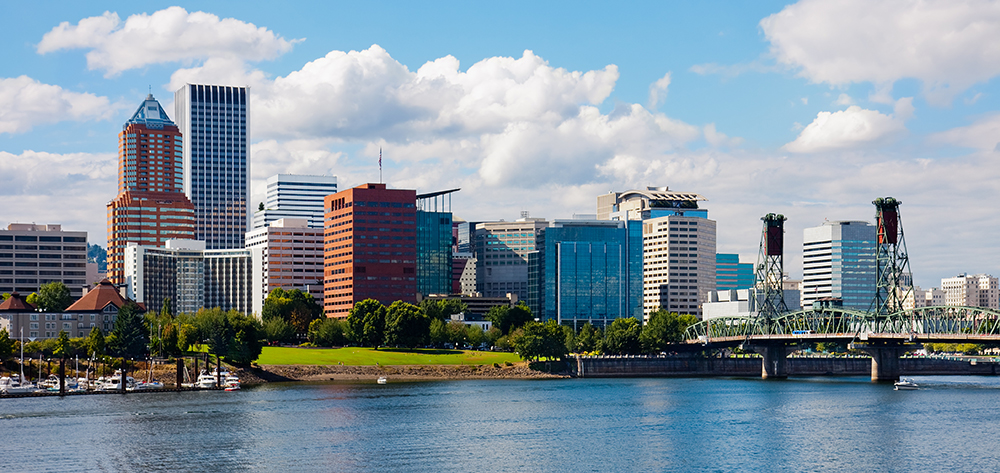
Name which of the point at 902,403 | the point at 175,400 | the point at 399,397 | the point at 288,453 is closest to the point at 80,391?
the point at 175,400

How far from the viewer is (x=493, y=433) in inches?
5049

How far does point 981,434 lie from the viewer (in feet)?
418

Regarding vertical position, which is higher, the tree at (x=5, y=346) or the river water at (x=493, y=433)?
the tree at (x=5, y=346)

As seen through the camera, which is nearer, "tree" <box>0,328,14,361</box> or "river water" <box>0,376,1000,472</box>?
"river water" <box>0,376,1000,472</box>

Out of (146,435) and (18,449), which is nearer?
(18,449)

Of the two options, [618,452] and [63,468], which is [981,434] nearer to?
[618,452]

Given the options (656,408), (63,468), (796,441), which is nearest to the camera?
(63,468)

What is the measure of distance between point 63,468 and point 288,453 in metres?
20.3

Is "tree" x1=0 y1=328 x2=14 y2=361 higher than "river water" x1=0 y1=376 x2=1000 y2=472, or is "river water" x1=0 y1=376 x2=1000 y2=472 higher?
"tree" x1=0 y1=328 x2=14 y2=361

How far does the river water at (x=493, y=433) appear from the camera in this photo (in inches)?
4183

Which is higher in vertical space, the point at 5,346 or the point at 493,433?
the point at 5,346

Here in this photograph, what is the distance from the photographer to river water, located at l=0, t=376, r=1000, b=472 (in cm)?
10625

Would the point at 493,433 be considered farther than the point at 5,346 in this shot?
No

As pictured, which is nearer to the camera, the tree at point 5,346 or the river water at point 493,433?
the river water at point 493,433
